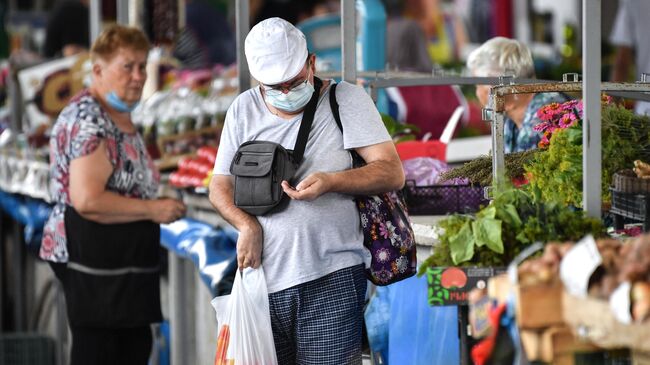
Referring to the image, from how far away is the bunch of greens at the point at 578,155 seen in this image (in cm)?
395

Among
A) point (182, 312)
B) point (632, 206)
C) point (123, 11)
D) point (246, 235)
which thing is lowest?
point (182, 312)

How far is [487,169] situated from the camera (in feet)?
13.9

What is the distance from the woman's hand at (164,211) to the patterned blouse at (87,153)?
97 millimetres

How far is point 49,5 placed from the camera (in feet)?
53.6

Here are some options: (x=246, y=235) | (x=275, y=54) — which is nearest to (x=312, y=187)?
(x=246, y=235)

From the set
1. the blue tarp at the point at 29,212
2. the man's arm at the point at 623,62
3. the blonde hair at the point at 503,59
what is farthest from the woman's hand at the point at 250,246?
the man's arm at the point at 623,62

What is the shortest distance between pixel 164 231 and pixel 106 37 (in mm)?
→ 1213

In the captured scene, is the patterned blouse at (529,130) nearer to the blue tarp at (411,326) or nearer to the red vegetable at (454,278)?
the blue tarp at (411,326)

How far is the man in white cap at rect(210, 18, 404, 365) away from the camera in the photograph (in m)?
3.97

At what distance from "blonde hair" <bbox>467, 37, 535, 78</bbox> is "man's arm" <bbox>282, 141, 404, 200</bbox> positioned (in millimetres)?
1847

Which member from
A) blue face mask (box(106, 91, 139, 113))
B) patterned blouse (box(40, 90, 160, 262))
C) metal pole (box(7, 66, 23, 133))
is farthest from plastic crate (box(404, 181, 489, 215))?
metal pole (box(7, 66, 23, 133))

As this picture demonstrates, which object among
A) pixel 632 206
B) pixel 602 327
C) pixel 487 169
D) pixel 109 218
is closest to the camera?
pixel 602 327

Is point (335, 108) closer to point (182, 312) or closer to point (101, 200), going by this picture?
point (101, 200)

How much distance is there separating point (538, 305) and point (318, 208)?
4.52ft
